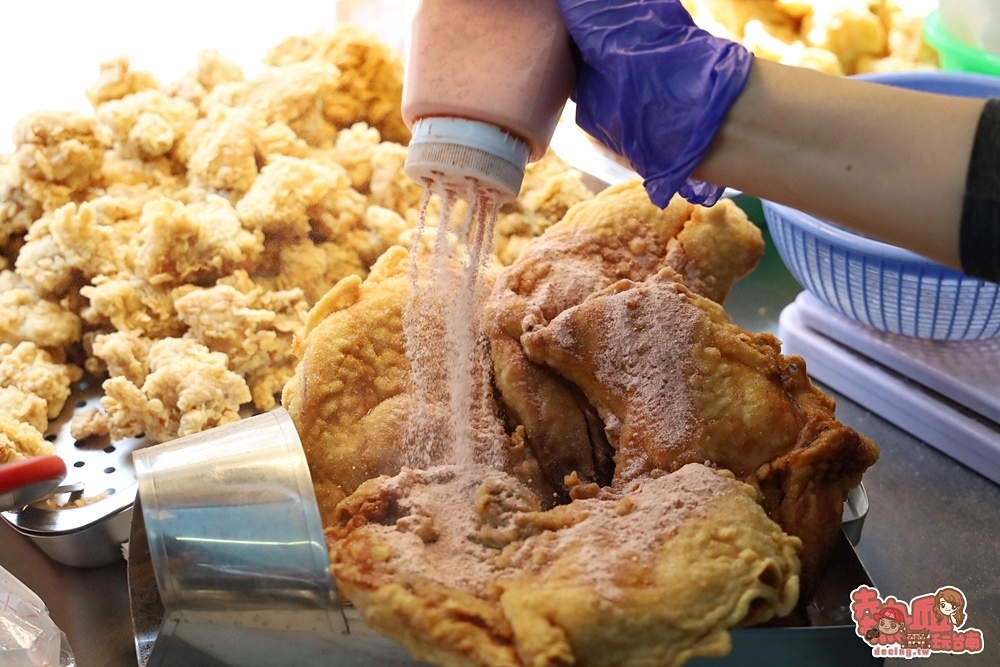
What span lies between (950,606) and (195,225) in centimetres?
154

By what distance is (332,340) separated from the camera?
1203mm

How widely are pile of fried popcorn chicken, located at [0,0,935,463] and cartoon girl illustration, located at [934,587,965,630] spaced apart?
1.10m

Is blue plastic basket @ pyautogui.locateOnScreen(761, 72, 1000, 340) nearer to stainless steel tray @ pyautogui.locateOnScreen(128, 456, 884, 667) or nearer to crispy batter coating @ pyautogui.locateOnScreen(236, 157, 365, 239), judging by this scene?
stainless steel tray @ pyautogui.locateOnScreen(128, 456, 884, 667)

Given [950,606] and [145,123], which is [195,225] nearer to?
[145,123]

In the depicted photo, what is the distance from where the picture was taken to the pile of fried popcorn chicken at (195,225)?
60.3 inches

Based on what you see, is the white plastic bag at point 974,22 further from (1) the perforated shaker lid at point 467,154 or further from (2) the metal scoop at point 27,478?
(2) the metal scoop at point 27,478

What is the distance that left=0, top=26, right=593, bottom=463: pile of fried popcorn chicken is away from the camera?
5.02ft

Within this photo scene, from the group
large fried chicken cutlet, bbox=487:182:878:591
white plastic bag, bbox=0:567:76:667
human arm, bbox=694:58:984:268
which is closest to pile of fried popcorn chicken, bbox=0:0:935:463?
white plastic bag, bbox=0:567:76:667

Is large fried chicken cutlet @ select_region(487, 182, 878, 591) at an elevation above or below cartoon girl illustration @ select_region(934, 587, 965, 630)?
above

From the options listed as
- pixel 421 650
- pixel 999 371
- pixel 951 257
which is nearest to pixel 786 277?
pixel 999 371

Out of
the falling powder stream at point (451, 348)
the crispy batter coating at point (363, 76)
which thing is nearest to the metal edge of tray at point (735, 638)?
the falling powder stream at point (451, 348)

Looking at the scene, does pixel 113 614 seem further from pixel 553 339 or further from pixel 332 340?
pixel 553 339

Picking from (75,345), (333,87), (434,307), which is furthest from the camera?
(333,87)

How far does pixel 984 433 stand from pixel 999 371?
0.46 ft
